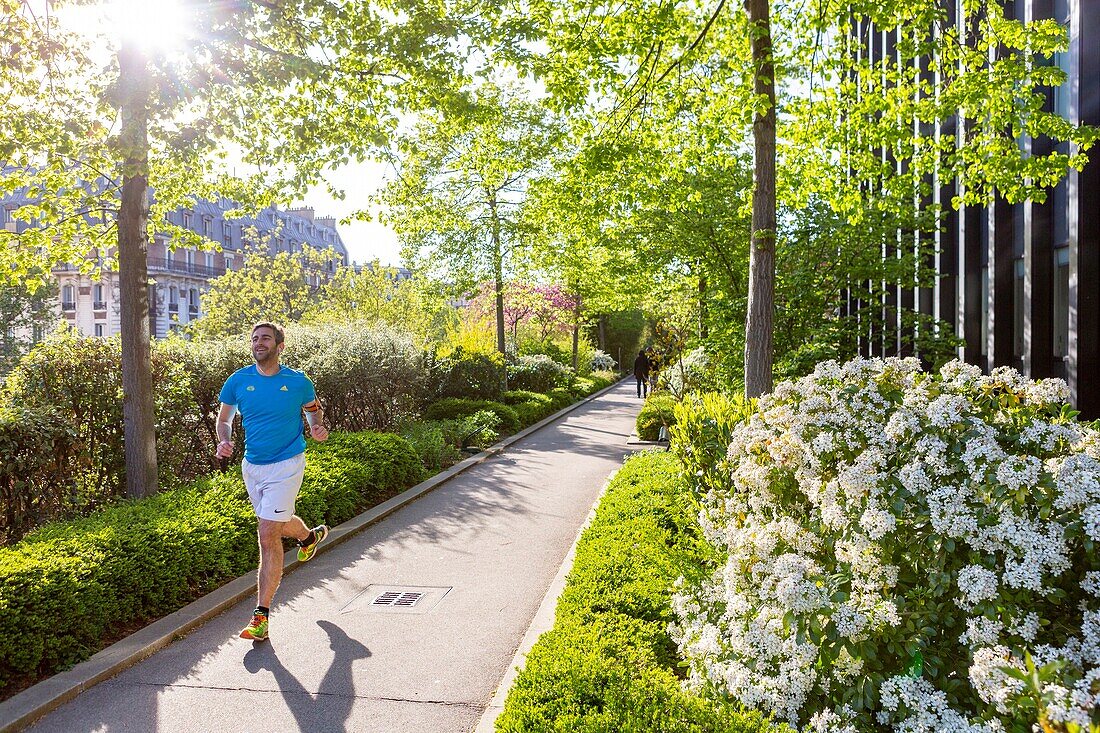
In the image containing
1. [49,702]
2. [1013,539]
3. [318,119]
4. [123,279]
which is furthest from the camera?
[318,119]

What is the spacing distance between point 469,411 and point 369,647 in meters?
12.4

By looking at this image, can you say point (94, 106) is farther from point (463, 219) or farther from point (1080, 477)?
point (463, 219)

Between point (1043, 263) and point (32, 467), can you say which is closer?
point (32, 467)

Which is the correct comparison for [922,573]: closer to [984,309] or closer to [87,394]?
[87,394]

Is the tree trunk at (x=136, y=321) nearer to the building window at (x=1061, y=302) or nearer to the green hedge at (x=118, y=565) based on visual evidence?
Answer: the green hedge at (x=118, y=565)

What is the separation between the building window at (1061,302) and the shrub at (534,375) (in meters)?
15.4

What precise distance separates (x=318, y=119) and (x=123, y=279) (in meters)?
2.74

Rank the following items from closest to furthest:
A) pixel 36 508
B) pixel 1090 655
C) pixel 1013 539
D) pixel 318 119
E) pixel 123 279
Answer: pixel 1090 655 → pixel 1013 539 → pixel 36 508 → pixel 123 279 → pixel 318 119

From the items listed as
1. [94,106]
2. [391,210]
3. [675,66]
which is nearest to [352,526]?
[94,106]

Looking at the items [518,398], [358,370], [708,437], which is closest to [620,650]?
[708,437]

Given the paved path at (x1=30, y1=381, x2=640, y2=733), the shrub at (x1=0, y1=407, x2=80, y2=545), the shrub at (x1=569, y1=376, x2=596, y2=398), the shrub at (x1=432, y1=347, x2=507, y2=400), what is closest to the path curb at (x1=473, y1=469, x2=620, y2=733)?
the paved path at (x1=30, y1=381, x2=640, y2=733)

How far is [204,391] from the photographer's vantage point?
29.9 ft

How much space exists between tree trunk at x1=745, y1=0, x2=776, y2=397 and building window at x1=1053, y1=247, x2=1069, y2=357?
6414 mm

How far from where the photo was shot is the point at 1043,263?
11.0 m
